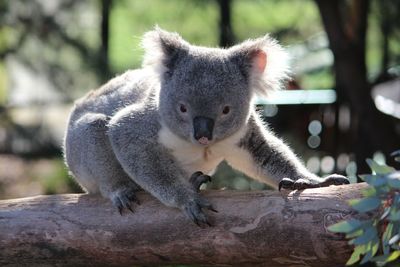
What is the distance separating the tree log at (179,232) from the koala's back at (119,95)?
23.3 inches

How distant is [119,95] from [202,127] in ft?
2.53

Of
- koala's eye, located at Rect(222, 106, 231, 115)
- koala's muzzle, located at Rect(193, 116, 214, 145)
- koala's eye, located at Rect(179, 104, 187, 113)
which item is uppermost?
koala's eye, located at Rect(179, 104, 187, 113)

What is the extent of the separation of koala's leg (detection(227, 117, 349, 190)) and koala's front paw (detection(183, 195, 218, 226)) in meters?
0.50

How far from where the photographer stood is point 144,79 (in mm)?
3676

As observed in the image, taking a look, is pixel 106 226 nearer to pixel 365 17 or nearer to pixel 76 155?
pixel 76 155

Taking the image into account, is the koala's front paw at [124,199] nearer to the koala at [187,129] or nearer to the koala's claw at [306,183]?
the koala at [187,129]

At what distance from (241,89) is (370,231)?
1.61m

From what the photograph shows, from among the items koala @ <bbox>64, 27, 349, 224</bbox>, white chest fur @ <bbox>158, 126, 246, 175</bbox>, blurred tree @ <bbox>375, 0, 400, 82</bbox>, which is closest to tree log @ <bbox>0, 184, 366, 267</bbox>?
koala @ <bbox>64, 27, 349, 224</bbox>

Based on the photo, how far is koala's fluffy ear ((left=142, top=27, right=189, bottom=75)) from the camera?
3.31 m

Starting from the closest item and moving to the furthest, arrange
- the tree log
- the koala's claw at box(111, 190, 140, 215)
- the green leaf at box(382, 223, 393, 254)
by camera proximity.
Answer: the green leaf at box(382, 223, 393, 254)
the tree log
the koala's claw at box(111, 190, 140, 215)

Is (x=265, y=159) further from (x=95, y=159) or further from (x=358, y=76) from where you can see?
(x=358, y=76)

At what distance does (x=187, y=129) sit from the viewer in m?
3.15

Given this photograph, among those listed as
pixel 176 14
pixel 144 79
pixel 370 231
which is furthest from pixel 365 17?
pixel 370 231

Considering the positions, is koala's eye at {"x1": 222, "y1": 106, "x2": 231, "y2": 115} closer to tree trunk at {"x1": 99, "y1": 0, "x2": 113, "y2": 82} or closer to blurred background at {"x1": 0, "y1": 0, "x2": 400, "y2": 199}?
blurred background at {"x1": 0, "y1": 0, "x2": 400, "y2": 199}
